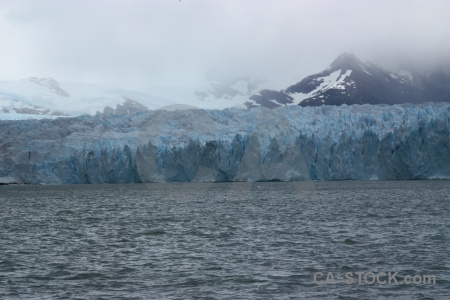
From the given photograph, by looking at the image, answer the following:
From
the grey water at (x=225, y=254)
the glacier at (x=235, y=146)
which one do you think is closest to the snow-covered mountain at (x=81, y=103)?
the glacier at (x=235, y=146)

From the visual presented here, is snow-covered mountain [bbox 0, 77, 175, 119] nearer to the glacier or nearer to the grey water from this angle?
the glacier

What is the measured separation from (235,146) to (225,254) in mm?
52899

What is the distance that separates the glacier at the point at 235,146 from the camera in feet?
240

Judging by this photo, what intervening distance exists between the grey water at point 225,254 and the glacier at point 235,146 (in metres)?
30.9

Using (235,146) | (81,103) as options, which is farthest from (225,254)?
(81,103)

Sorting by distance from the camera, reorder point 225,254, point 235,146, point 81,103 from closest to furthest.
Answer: point 225,254 → point 235,146 → point 81,103

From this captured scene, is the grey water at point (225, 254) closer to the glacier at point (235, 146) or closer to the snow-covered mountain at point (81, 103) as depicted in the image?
the glacier at point (235, 146)

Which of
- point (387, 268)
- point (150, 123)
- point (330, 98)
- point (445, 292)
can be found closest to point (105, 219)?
point (387, 268)

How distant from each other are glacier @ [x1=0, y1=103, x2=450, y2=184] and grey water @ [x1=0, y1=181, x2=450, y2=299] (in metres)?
30.9

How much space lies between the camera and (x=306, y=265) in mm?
21391

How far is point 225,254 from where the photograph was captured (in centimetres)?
2436

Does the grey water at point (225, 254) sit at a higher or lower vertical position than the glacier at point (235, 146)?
lower

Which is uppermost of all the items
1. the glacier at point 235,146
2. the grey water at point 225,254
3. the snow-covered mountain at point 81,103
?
the snow-covered mountain at point 81,103

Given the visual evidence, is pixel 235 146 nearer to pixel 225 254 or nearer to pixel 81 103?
pixel 225 254
